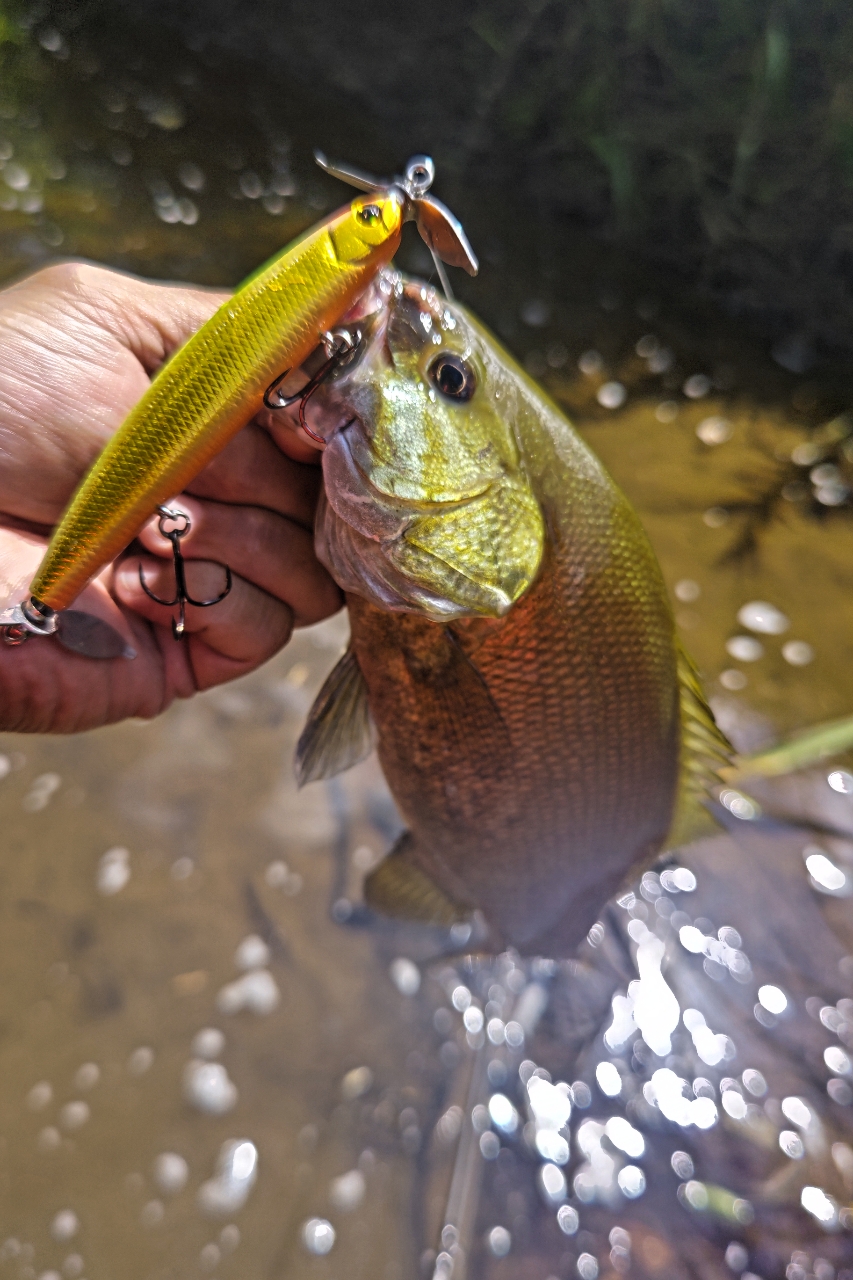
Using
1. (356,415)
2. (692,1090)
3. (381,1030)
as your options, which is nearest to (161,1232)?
(381,1030)

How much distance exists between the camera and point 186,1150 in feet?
5.63

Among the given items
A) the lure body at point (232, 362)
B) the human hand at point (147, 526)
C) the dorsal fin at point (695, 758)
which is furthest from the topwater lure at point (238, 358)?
the dorsal fin at point (695, 758)

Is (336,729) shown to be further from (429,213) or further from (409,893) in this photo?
(429,213)

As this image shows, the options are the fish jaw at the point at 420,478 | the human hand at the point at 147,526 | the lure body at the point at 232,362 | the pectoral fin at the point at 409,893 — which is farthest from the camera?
the pectoral fin at the point at 409,893

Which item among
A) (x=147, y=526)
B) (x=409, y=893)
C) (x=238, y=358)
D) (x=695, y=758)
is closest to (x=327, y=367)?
(x=238, y=358)

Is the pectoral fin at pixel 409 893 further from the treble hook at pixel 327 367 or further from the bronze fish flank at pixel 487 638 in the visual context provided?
the treble hook at pixel 327 367

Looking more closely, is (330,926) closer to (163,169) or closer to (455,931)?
(455,931)

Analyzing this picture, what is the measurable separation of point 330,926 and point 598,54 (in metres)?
4.20

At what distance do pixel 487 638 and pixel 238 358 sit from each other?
51 centimetres

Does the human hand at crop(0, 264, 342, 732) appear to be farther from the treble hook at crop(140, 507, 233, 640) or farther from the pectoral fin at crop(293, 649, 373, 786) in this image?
the pectoral fin at crop(293, 649, 373, 786)

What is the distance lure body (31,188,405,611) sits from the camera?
77cm

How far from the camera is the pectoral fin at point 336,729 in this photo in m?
1.27

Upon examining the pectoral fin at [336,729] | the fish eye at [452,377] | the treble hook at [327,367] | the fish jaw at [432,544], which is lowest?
the pectoral fin at [336,729]

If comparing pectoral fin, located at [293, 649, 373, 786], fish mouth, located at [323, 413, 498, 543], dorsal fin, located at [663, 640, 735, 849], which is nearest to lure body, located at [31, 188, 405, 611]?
fish mouth, located at [323, 413, 498, 543]
